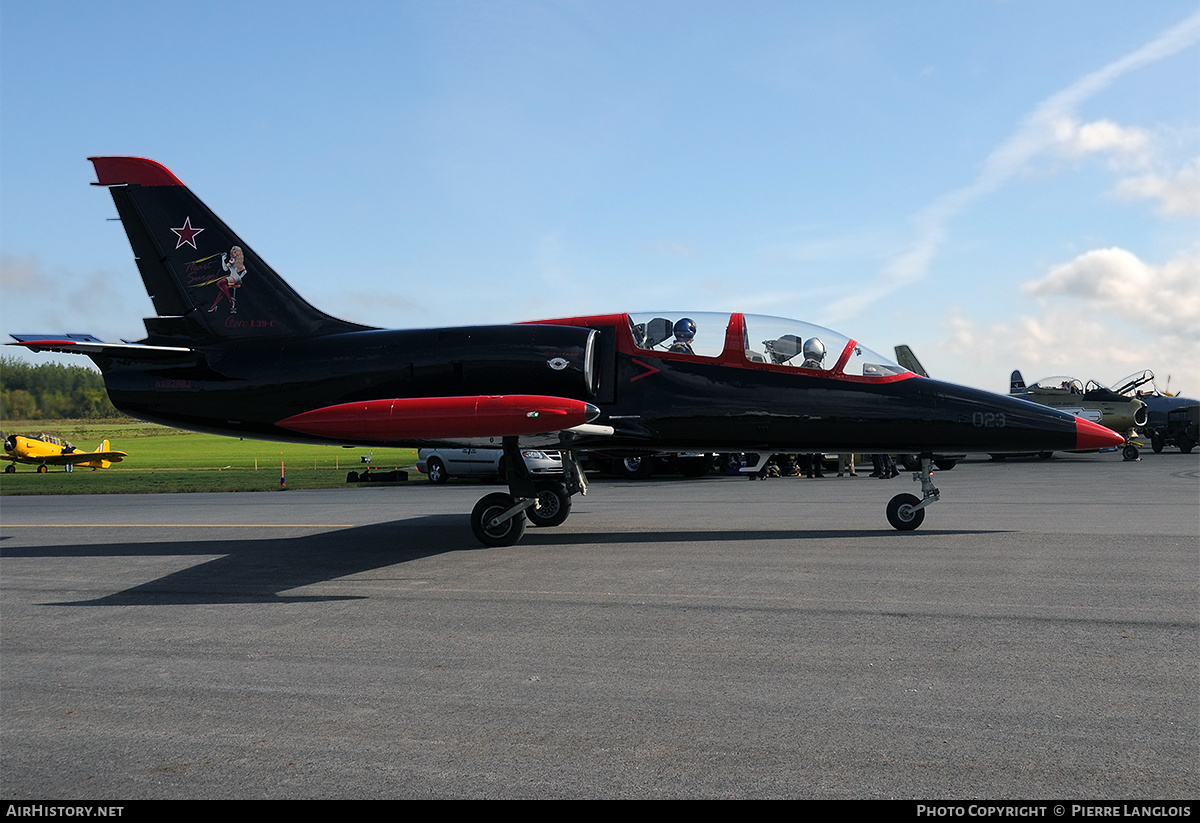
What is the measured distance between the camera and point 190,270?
1321 centimetres

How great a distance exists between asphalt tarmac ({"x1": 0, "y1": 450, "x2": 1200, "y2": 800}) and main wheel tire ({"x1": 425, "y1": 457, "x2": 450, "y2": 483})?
17229 mm

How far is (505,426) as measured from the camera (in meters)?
9.98

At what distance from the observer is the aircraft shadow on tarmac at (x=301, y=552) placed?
8.77 meters

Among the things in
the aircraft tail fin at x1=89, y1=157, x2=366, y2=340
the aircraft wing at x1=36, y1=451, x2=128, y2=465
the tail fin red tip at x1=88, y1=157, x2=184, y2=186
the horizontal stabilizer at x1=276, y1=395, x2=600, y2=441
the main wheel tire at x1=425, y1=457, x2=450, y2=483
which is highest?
the tail fin red tip at x1=88, y1=157, x2=184, y2=186

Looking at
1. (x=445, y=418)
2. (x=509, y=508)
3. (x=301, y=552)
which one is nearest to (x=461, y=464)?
(x=301, y=552)

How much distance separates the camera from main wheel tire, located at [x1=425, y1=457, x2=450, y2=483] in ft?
96.8

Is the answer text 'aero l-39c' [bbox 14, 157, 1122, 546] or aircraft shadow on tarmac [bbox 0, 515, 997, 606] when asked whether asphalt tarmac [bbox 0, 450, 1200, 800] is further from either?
text 'aero l-39c' [bbox 14, 157, 1122, 546]

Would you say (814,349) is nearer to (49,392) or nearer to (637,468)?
(637,468)

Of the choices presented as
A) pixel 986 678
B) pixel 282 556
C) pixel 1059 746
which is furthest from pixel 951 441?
pixel 282 556

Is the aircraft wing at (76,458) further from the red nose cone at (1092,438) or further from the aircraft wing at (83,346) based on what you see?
the red nose cone at (1092,438)

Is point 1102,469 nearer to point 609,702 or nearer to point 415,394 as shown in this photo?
point 415,394

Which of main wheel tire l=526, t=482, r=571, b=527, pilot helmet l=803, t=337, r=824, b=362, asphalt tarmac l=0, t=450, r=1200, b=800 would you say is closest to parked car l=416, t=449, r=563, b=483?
main wheel tire l=526, t=482, r=571, b=527

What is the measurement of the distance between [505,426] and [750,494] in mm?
12128

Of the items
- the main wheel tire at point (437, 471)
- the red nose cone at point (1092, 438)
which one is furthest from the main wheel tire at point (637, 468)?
the red nose cone at point (1092, 438)
